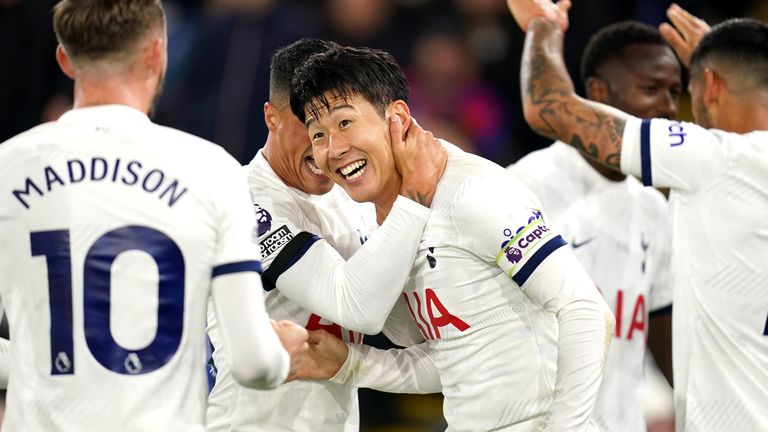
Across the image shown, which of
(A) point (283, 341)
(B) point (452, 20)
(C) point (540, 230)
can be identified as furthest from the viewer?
(B) point (452, 20)

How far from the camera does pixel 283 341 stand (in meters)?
3.12

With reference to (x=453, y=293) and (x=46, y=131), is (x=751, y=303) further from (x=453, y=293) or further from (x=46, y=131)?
(x=46, y=131)

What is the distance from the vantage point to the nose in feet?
11.8

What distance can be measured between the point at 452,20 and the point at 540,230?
194 inches

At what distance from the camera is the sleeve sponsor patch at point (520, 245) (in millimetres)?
3295

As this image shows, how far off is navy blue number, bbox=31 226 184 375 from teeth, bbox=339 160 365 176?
36.2 inches

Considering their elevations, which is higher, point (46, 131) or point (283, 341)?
point (46, 131)

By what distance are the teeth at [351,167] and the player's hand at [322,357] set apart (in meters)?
0.58

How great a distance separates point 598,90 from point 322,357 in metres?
2.63

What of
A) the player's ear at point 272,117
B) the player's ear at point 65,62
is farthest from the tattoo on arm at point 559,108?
the player's ear at point 65,62

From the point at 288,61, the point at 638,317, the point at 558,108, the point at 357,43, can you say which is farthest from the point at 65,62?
the point at 357,43

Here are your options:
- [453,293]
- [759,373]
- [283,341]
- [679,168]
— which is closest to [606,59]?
[679,168]

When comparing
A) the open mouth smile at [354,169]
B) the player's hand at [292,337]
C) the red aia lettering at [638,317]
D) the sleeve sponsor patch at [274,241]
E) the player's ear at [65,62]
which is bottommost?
the red aia lettering at [638,317]

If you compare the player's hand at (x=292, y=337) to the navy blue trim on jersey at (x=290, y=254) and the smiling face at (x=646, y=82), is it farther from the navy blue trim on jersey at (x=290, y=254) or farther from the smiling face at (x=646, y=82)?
the smiling face at (x=646, y=82)
